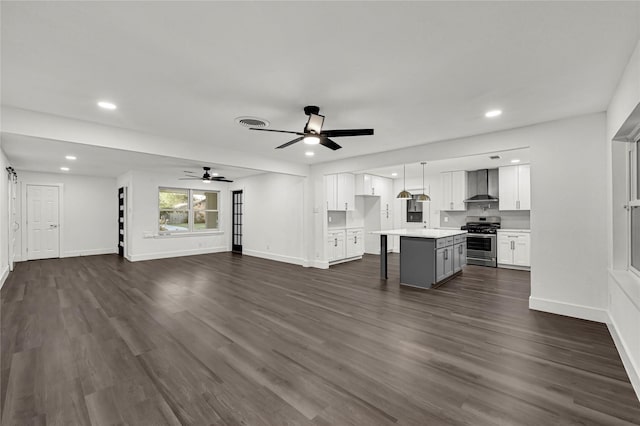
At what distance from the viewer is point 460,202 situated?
784cm

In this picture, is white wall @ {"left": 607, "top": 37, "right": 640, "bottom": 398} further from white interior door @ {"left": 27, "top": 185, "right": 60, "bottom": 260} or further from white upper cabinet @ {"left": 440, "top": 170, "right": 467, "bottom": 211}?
white interior door @ {"left": 27, "top": 185, "right": 60, "bottom": 260}

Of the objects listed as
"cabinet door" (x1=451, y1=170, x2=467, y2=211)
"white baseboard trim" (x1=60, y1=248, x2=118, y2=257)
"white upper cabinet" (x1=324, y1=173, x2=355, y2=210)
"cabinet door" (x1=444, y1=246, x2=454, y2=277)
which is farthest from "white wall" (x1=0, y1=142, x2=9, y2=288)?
"cabinet door" (x1=451, y1=170, x2=467, y2=211)

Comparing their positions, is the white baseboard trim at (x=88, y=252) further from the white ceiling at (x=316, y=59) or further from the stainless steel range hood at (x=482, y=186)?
the stainless steel range hood at (x=482, y=186)

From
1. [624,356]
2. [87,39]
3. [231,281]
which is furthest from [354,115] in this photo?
[231,281]

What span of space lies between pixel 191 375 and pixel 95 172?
8048 millimetres

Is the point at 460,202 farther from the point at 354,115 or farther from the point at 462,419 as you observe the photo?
the point at 462,419

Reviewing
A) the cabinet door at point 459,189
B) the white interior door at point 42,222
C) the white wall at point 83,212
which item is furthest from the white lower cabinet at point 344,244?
the white interior door at point 42,222

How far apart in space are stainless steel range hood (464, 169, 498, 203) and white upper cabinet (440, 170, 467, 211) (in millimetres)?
170

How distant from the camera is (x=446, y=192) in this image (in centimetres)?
810

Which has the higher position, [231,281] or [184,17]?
[184,17]

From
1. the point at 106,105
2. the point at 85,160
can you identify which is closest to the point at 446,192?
the point at 106,105

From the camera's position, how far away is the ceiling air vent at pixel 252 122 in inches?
145

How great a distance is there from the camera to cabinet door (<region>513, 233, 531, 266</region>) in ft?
21.8

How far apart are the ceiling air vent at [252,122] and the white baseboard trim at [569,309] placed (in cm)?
437
